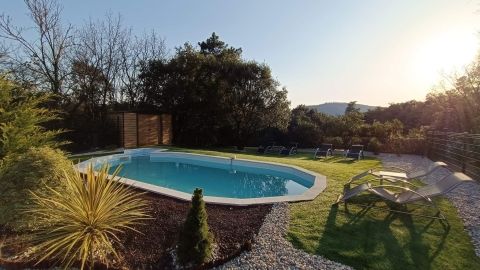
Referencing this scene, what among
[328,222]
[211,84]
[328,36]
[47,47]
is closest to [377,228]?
[328,222]

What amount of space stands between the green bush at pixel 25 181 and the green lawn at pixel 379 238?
376cm

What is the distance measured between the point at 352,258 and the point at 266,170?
7.56 m

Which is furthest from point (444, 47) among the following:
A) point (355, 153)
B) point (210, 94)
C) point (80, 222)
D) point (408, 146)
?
point (80, 222)

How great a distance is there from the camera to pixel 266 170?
11.4 meters

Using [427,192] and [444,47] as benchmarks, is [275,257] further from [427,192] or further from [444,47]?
[444,47]

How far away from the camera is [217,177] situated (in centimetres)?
1107

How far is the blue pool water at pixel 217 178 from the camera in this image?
8.98 metres

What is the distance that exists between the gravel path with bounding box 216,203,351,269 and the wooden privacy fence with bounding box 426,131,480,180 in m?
7.30

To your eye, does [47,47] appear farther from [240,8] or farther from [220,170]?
[220,170]

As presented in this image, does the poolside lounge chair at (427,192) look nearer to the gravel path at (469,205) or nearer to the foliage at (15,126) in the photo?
the gravel path at (469,205)

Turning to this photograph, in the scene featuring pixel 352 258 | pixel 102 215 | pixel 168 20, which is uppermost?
pixel 168 20

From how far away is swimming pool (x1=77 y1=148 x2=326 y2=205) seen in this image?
7.23 metres

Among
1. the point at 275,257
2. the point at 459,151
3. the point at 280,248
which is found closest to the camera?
the point at 275,257

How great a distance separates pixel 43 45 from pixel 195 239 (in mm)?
18505
